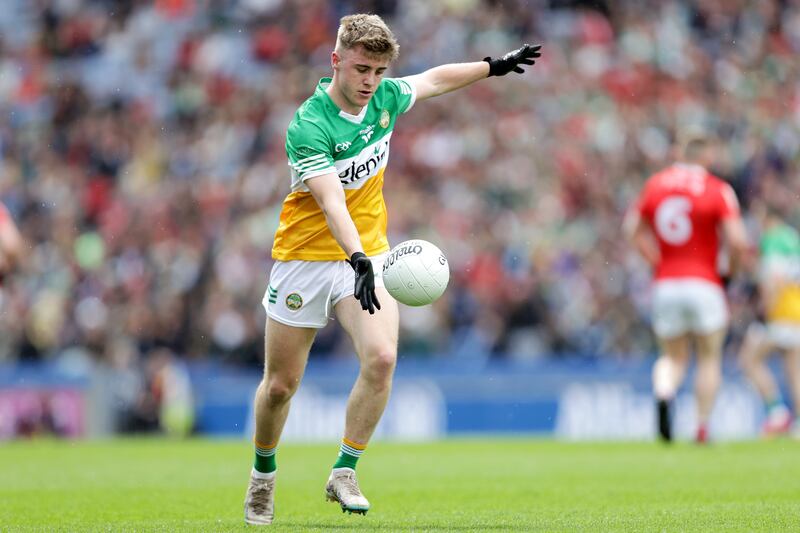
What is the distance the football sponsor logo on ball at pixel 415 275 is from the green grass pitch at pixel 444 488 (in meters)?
1.04

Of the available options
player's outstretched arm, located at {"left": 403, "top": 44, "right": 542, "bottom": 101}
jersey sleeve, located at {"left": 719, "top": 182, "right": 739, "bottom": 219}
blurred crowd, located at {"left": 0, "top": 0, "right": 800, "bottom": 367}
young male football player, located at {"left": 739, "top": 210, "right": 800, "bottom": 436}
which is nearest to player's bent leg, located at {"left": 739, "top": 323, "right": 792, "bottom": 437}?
young male football player, located at {"left": 739, "top": 210, "right": 800, "bottom": 436}

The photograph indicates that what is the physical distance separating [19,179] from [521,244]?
8.59 metres

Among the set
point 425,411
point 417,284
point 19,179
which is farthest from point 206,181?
point 417,284

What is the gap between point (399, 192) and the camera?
64.7 ft

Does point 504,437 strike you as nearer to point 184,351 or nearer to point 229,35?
point 184,351

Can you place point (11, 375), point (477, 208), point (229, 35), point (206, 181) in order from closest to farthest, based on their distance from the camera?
point (11, 375) < point (477, 208) < point (206, 181) < point (229, 35)

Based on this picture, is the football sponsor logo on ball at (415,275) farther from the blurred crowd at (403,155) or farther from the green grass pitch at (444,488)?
the blurred crowd at (403,155)

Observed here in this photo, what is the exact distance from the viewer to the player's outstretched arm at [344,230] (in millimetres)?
6105

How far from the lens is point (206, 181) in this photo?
2133 cm

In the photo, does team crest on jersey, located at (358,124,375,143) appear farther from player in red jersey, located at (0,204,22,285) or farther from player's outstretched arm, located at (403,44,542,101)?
player in red jersey, located at (0,204,22,285)

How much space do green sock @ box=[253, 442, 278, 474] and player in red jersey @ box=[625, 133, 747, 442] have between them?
217 inches

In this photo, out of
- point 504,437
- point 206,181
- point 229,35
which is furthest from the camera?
point 229,35

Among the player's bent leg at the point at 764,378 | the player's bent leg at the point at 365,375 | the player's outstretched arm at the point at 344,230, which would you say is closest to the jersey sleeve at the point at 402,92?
the player's outstretched arm at the point at 344,230

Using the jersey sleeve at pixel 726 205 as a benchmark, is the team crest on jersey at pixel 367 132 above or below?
above
